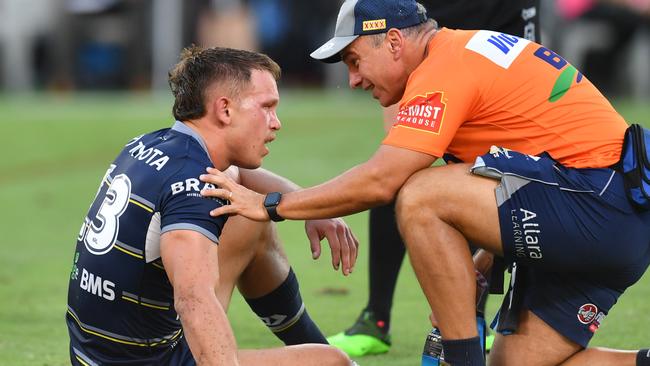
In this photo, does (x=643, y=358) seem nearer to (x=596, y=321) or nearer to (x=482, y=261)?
(x=596, y=321)

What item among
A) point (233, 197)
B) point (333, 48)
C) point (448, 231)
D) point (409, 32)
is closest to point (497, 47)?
point (409, 32)

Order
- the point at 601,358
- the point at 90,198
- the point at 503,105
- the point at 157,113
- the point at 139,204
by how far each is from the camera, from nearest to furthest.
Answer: the point at 139,204 < the point at 503,105 < the point at 601,358 < the point at 90,198 < the point at 157,113

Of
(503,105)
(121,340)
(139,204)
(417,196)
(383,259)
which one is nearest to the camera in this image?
(139,204)

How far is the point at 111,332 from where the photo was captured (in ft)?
13.1

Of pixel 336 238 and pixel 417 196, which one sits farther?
pixel 336 238

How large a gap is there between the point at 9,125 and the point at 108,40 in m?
6.13

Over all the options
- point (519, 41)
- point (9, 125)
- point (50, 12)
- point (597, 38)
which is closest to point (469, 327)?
point (519, 41)

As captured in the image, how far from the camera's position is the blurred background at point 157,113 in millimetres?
Result: 6246

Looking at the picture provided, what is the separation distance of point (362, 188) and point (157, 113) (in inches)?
438

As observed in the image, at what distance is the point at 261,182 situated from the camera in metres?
4.76

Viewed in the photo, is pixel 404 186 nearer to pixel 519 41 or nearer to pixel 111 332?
pixel 519 41

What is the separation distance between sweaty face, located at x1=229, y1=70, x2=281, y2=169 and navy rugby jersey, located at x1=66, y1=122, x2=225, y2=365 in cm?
15

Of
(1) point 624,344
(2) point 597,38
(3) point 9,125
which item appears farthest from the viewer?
(2) point 597,38

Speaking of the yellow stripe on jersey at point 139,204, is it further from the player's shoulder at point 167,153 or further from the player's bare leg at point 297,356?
the player's bare leg at point 297,356
